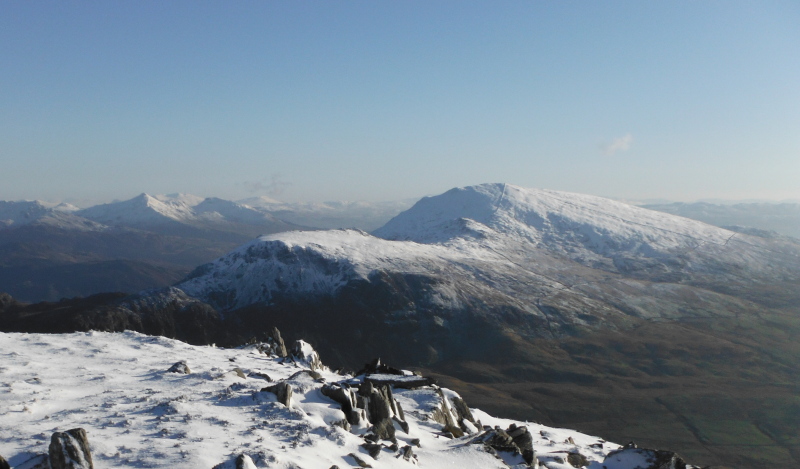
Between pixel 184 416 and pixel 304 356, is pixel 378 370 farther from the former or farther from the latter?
pixel 184 416

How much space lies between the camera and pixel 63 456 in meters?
18.8

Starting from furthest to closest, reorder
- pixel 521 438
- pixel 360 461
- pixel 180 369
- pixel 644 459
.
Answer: pixel 180 369 → pixel 521 438 → pixel 644 459 → pixel 360 461

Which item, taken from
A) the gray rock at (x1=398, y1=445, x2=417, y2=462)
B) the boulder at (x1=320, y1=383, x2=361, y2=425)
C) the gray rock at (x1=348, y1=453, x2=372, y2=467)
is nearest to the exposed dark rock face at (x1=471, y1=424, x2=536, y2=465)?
the gray rock at (x1=398, y1=445, x2=417, y2=462)

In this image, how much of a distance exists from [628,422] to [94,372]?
135m

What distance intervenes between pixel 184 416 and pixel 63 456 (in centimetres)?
782

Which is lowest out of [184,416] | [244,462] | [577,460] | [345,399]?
[577,460]

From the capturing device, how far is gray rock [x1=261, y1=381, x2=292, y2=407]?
1153 inches

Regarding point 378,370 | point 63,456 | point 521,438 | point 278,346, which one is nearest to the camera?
point 63,456

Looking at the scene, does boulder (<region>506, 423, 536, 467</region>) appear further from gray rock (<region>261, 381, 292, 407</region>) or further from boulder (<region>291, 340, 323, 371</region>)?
boulder (<region>291, 340, 323, 371</region>)

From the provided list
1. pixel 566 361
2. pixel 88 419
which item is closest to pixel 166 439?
pixel 88 419

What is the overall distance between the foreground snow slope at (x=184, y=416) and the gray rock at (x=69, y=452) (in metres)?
1.05

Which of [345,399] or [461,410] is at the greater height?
[345,399]

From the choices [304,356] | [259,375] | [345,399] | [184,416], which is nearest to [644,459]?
[345,399]

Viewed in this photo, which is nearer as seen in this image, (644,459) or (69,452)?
(69,452)
